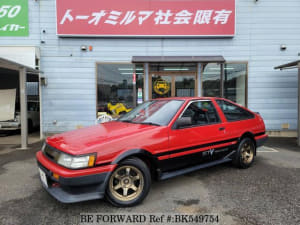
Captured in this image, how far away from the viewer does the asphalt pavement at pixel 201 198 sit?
240cm

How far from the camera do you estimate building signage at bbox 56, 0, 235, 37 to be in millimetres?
7199

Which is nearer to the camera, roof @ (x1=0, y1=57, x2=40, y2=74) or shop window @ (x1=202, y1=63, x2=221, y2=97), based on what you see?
roof @ (x1=0, y1=57, x2=40, y2=74)

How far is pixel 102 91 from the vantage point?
25.2 feet

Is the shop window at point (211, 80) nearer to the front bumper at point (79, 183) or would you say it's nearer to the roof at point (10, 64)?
the front bumper at point (79, 183)

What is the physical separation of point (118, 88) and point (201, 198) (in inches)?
230

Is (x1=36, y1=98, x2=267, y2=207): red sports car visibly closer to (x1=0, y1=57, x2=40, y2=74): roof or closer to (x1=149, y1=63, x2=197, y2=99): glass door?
(x1=0, y1=57, x2=40, y2=74): roof

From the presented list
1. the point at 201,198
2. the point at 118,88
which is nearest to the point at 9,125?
the point at 118,88

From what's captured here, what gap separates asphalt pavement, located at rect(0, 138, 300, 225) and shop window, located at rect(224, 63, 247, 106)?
166 inches

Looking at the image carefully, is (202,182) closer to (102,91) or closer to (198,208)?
(198,208)

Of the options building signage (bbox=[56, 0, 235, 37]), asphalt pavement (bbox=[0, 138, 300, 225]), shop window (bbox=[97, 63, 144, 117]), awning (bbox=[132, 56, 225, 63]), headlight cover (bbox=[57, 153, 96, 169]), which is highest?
building signage (bbox=[56, 0, 235, 37])

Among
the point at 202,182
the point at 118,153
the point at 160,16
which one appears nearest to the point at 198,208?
the point at 202,182

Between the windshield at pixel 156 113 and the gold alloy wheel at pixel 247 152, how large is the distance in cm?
184

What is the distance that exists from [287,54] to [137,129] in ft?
25.8

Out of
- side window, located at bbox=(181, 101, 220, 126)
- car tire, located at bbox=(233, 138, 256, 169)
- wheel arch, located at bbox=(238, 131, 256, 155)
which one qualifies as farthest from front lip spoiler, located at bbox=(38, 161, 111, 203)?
wheel arch, located at bbox=(238, 131, 256, 155)
